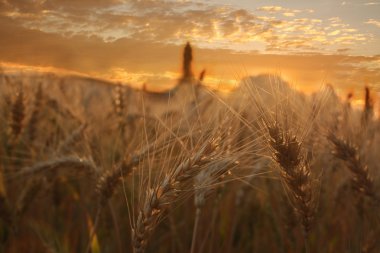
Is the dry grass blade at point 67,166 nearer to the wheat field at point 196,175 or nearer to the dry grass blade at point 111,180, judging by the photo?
the wheat field at point 196,175

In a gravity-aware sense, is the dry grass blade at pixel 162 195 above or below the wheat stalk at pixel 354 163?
above

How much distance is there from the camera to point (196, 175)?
182 cm

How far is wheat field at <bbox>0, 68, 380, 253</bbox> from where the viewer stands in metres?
1.89

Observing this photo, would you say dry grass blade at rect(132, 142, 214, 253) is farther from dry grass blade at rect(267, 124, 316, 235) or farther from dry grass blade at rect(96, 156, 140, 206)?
dry grass blade at rect(96, 156, 140, 206)

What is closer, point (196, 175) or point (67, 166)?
point (196, 175)

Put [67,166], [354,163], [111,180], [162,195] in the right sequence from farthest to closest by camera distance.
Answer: [67,166]
[354,163]
[111,180]
[162,195]

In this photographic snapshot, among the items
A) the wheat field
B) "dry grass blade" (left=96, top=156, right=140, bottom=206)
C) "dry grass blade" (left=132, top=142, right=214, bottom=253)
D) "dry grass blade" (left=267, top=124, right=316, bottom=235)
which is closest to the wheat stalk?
the wheat field

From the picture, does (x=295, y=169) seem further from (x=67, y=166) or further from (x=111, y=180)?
(x=67, y=166)

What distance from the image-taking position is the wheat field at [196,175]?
1889 mm

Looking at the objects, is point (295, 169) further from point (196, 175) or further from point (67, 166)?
point (67, 166)

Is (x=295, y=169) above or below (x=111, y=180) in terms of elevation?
above

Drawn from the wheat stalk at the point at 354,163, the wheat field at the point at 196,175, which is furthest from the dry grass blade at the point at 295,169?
the wheat stalk at the point at 354,163

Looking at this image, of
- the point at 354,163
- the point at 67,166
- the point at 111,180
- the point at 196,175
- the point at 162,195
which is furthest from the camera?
the point at 67,166

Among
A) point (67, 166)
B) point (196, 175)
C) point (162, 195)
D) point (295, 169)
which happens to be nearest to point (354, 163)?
point (295, 169)
